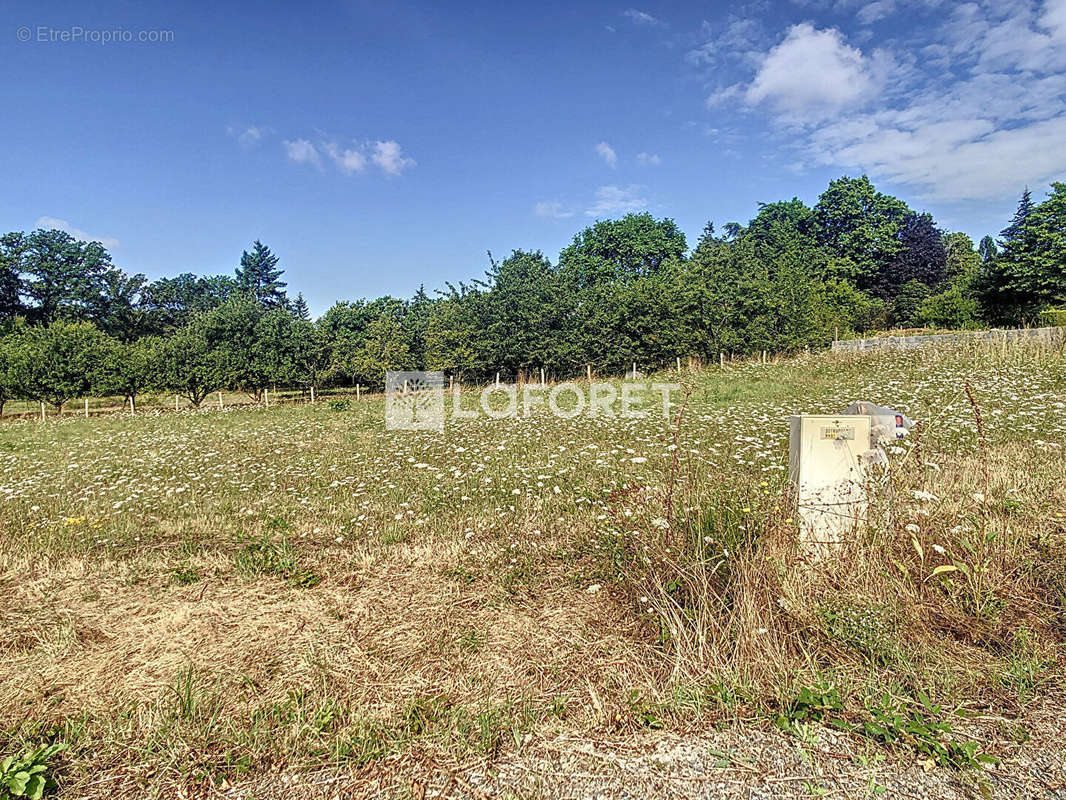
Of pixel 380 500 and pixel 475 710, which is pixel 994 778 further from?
pixel 380 500

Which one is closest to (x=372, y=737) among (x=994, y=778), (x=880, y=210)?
(x=994, y=778)

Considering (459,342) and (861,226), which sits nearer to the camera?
(459,342)

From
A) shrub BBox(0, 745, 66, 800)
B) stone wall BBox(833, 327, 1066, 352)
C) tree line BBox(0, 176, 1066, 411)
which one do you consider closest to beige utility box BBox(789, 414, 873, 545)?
shrub BBox(0, 745, 66, 800)

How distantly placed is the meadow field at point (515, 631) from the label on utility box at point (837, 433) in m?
0.43

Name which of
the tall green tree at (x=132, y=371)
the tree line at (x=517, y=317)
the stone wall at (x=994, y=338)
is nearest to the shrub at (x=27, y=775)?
the stone wall at (x=994, y=338)

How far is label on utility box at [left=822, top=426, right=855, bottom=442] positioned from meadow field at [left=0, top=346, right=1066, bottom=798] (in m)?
0.43

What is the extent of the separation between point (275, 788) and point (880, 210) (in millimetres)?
71872

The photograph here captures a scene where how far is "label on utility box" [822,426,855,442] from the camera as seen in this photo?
352 centimetres

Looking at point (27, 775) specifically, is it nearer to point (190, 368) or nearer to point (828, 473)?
point (828, 473)

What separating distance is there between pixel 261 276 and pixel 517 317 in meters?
59.1

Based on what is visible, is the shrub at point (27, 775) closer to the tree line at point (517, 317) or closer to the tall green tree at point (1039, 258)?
the tree line at point (517, 317)

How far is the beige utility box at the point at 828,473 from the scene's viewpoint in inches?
137

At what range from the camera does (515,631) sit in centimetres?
321

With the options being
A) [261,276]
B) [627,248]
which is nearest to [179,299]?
[261,276]
